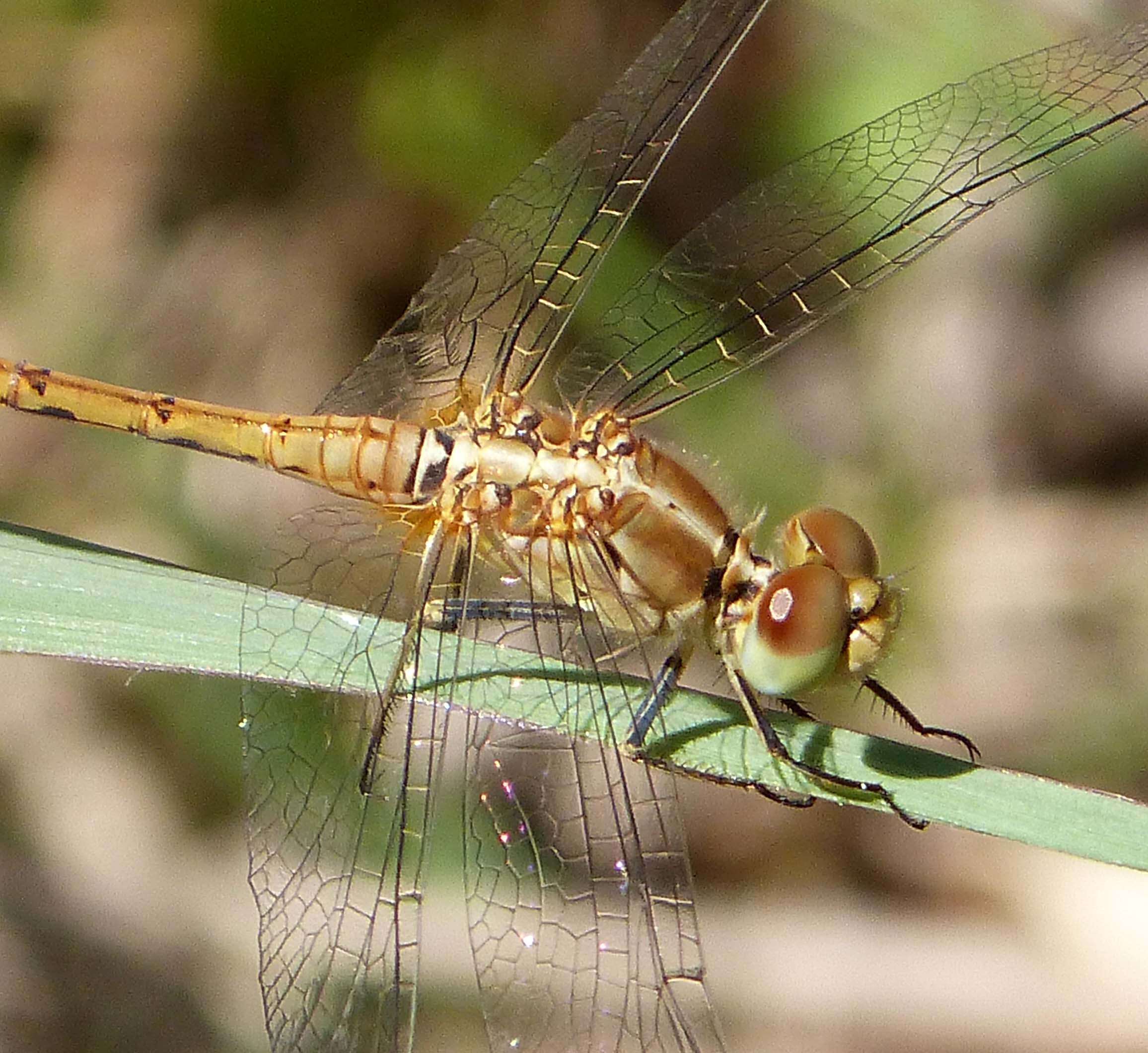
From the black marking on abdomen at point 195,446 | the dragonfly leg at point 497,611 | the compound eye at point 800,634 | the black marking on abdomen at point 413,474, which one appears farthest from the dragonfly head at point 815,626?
the black marking on abdomen at point 195,446

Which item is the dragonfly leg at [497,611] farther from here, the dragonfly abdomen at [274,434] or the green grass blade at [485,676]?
the dragonfly abdomen at [274,434]

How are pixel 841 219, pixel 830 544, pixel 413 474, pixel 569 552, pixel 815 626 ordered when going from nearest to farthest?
pixel 815 626
pixel 830 544
pixel 569 552
pixel 413 474
pixel 841 219

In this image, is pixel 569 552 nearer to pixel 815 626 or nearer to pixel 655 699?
pixel 655 699

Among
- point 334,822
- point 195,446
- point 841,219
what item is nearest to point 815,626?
point 334,822

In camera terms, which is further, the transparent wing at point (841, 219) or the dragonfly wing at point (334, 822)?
the transparent wing at point (841, 219)

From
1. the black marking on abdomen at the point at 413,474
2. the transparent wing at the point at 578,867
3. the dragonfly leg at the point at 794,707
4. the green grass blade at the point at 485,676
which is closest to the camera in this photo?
the green grass blade at the point at 485,676

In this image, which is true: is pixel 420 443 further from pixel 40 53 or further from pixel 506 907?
pixel 40 53

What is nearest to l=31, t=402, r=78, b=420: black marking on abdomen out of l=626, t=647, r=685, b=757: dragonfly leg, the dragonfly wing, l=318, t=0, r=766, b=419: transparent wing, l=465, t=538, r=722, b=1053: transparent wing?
l=318, t=0, r=766, b=419: transparent wing

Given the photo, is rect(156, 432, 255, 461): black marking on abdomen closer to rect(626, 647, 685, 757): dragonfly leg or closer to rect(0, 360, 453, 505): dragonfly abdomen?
rect(0, 360, 453, 505): dragonfly abdomen
